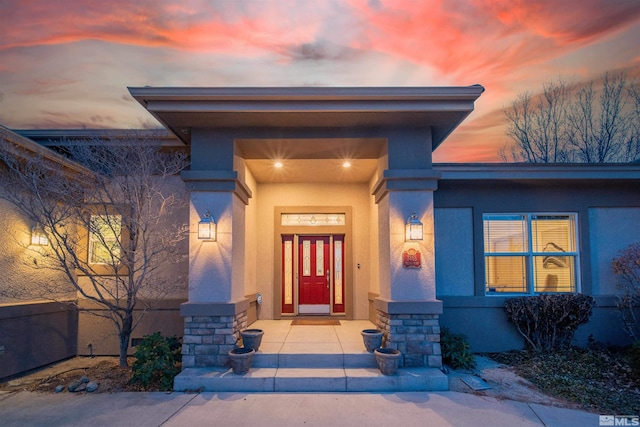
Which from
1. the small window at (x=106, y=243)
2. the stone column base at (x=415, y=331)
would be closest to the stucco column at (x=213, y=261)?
the small window at (x=106, y=243)

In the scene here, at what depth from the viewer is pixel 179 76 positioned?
12.1m

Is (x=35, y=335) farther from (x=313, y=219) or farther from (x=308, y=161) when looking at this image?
(x=313, y=219)

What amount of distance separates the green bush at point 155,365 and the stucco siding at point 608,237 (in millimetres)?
7720

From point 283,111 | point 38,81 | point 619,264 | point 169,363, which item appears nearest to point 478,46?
point 619,264

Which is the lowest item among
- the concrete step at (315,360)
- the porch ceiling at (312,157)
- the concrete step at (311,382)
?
the concrete step at (311,382)

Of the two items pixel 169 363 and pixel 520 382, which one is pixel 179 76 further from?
pixel 520 382

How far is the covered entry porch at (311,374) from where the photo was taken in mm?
5309

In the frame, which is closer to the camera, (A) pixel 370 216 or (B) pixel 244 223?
(B) pixel 244 223

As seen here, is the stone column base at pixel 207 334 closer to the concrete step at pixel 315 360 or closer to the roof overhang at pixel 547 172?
the concrete step at pixel 315 360

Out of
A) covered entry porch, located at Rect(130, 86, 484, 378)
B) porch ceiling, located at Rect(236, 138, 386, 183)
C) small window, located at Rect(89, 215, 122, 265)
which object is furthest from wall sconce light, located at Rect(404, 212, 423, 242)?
small window, located at Rect(89, 215, 122, 265)

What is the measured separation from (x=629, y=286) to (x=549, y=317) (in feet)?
6.34

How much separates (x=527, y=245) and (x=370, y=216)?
3.28 metres

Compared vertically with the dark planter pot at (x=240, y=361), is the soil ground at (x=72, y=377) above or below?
below

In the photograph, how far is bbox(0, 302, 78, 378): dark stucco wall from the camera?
5711mm
